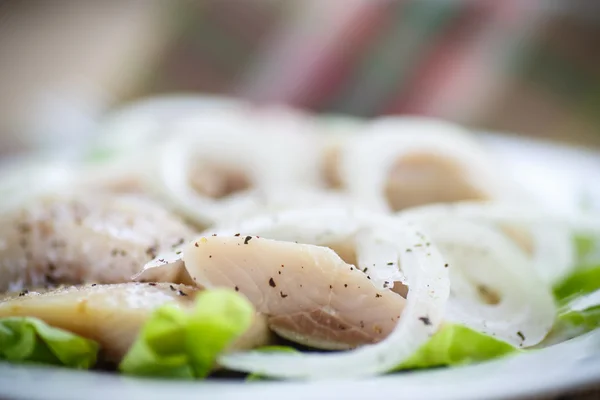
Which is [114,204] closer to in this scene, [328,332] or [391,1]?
[328,332]

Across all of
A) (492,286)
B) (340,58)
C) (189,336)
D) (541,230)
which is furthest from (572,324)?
(340,58)

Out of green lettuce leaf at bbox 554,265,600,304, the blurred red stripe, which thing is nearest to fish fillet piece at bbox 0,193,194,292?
green lettuce leaf at bbox 554,265,600,304

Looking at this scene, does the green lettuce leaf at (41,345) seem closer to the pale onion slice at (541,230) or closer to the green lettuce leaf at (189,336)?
the green lettuce leaf at (189,336)

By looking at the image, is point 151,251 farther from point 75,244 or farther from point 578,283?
point 578,283

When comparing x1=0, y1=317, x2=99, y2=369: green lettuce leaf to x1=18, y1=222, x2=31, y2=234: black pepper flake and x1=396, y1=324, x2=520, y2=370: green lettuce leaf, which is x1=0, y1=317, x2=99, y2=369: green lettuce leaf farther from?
x1=396, y1=324, x2=520, y2=370: green lettuce leaf

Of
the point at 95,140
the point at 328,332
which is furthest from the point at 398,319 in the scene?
the point at 95,140
